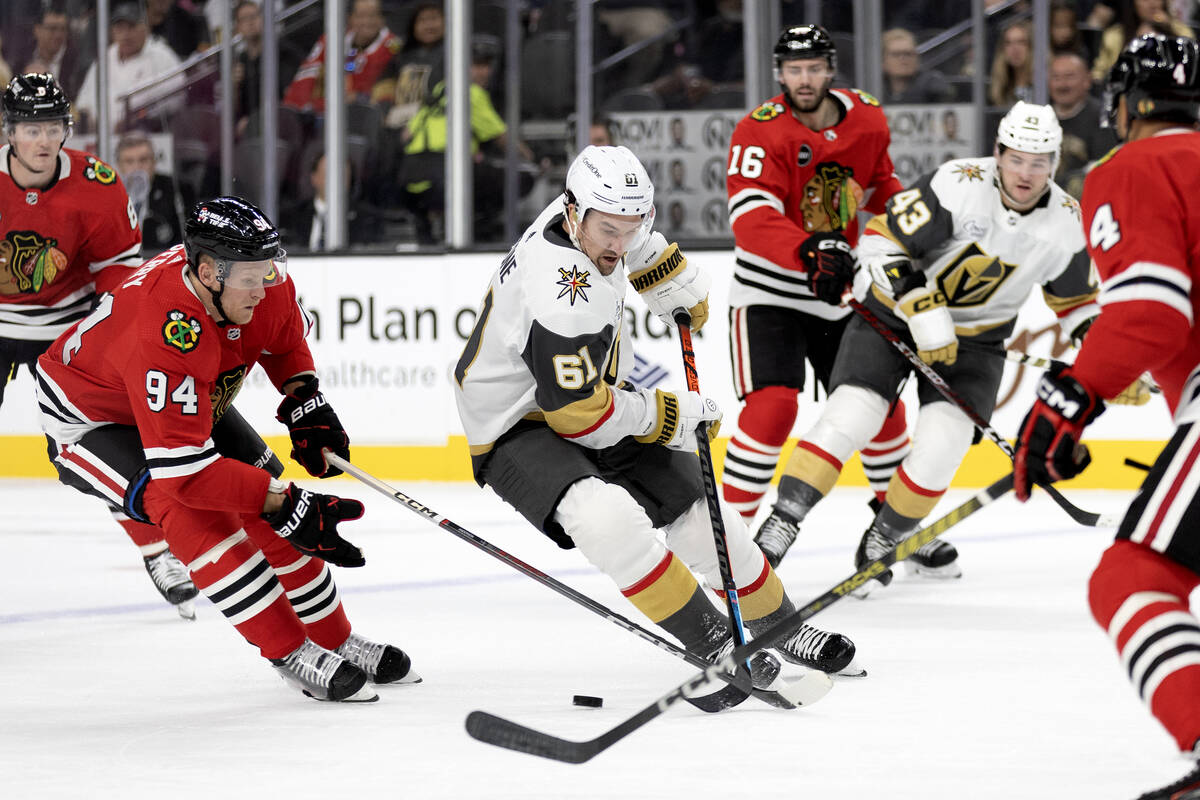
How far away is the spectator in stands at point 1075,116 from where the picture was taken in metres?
6.56

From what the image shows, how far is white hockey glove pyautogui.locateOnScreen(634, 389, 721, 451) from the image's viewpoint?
8.98 ft

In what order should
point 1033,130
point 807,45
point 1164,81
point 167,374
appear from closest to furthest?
point 1164,81, point 167,374, point 1033,130, point 807,45

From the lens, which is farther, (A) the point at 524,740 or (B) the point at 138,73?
(B) the point at 138,73

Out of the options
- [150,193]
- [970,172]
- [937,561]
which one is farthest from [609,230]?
[150,193]

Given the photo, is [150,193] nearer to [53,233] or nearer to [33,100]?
[53,233]

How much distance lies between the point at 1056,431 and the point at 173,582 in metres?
2.45

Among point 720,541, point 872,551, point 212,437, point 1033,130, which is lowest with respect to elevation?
point 872,551

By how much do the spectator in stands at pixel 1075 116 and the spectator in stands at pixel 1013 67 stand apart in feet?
0.34

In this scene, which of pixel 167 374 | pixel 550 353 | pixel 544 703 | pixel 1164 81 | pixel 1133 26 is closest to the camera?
pixel 1164 81

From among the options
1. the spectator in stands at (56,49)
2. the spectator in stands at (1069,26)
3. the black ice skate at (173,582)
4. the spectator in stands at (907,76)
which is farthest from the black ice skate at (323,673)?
the spectator in stands at (56,49)

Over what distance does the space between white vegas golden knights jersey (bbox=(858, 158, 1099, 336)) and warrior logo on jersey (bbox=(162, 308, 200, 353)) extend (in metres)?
1.75

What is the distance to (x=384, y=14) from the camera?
7.50m

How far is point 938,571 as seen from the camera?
4.30 meters

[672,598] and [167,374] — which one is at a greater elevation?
[167,374]
